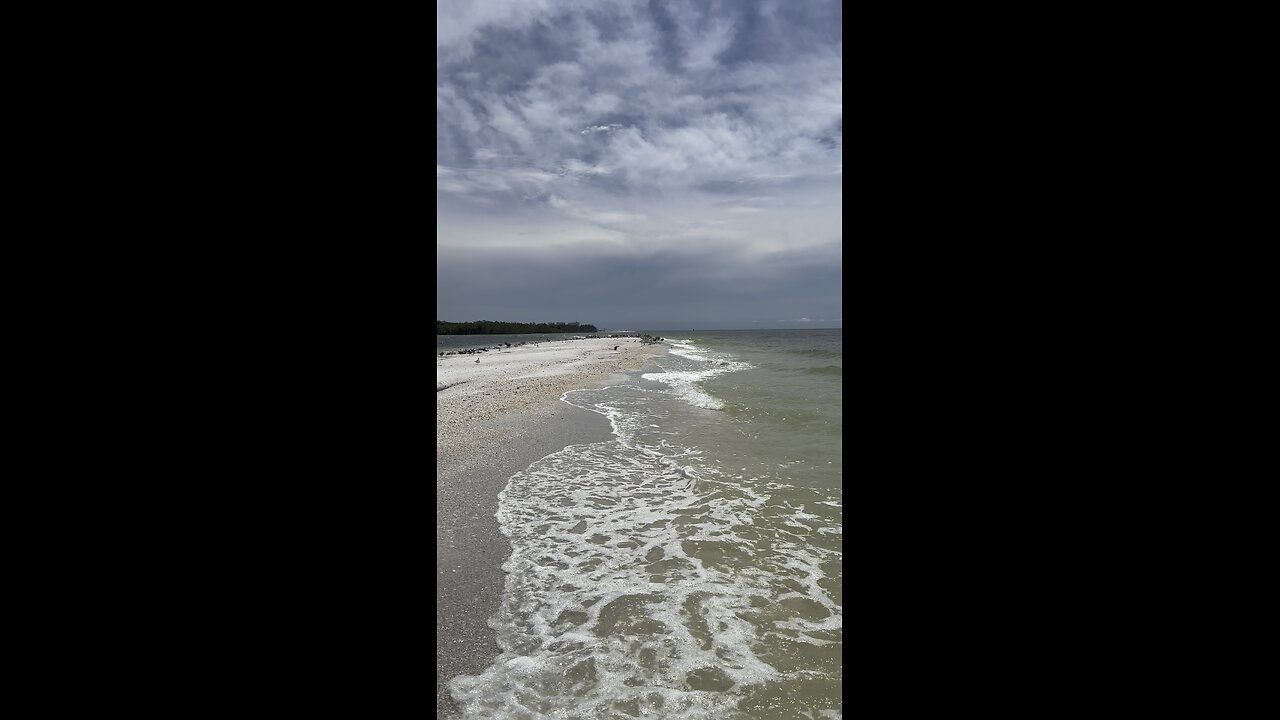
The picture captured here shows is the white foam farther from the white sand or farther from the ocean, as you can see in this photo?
the white sand

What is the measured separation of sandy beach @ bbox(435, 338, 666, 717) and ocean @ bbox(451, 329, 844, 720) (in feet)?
0.49

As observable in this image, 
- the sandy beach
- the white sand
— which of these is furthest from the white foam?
the white sand

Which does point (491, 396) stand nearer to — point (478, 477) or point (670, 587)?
point (478, 477)

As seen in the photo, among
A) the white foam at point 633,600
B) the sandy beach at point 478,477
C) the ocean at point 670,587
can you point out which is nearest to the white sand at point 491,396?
the sandy beach at point 478,477

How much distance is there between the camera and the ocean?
107 inches

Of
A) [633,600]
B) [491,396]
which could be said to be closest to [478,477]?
[633,600]

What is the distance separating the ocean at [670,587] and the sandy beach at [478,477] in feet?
0.49

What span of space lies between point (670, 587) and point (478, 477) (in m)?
3.63

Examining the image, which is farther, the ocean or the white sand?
the white sand

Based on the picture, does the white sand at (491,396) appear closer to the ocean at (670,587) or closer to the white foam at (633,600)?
the white foam at (633,600)
